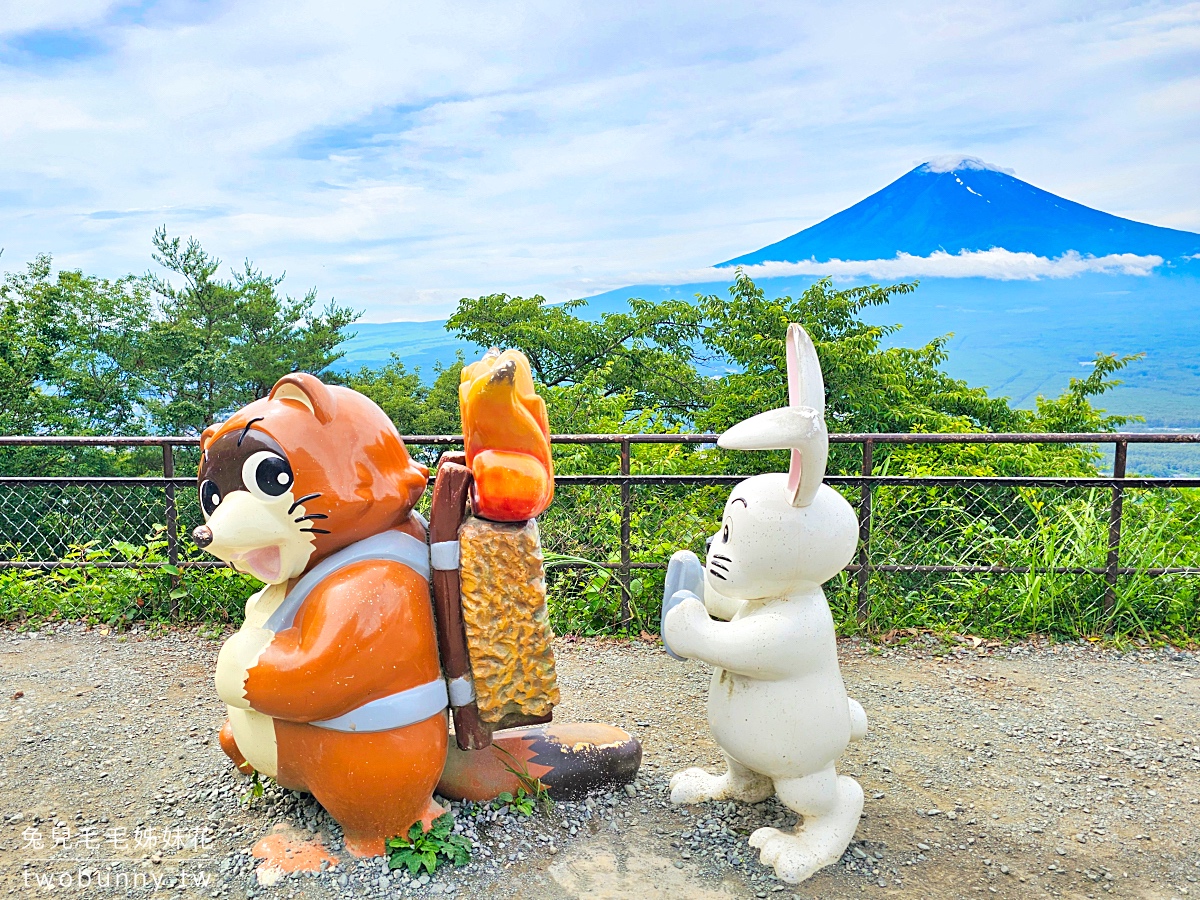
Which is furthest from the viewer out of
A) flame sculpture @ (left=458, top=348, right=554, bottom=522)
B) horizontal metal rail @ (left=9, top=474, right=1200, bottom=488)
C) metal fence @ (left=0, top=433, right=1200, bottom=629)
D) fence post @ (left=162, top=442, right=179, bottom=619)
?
fence post @ (left=162, top=442, right=179, bottom=619)

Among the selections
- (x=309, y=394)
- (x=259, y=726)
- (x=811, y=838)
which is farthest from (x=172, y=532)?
(x=811, y=838)

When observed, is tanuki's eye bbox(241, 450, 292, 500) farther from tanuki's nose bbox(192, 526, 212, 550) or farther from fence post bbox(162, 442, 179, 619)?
fence post bbox(162, 442, 179, 619)

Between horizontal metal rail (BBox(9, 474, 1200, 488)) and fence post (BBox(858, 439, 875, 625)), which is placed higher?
horizontal metal rail (BBox(9, 474, 1200, 488))

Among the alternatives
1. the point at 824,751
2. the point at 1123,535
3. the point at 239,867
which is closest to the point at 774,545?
the point at 824,751

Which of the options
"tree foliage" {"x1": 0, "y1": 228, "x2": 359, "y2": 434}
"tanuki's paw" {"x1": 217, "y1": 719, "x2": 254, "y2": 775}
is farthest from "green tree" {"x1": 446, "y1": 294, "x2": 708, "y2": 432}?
"tanuki's paw" {"x1": 217, "y1": 719, "x2": 254, "y2": 775}

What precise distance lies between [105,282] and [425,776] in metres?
17.1

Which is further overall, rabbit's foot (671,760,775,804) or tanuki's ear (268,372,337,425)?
rabbit's foot (671,760,775,804)

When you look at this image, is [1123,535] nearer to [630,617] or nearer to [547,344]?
[630,617]

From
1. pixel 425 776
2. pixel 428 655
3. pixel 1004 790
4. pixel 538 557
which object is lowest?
pixel 1004 790

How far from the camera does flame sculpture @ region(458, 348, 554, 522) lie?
109 inches

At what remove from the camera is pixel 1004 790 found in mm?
3494

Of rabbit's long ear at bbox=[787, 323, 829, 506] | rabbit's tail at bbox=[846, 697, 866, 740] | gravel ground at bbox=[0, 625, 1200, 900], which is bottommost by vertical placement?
gravel ground at bbox=[0, 625, 1200, 900]

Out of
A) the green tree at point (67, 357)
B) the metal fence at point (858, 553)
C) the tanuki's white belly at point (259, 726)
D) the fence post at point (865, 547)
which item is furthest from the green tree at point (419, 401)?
the tanuki's white belly at point (259, 726)

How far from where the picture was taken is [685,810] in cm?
324
